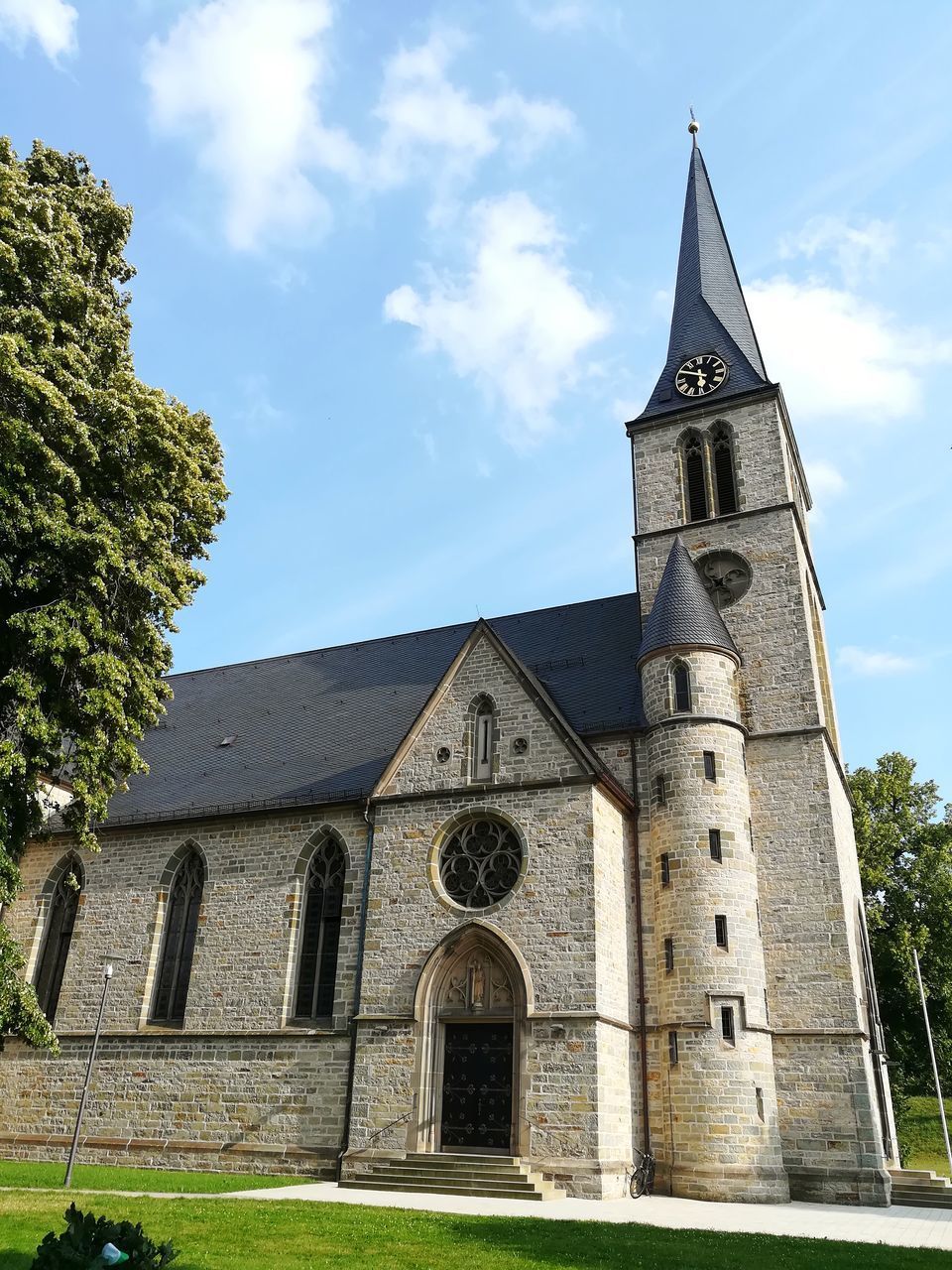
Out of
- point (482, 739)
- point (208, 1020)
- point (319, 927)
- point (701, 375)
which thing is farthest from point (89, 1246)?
point (701, 375)

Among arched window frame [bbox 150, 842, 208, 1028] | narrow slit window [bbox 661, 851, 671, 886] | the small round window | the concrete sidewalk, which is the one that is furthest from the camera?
arched window frame [bbox 150, 842, 208, 1028]

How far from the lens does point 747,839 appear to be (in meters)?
19.1

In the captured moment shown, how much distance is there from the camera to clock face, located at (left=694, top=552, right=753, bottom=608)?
23.0m

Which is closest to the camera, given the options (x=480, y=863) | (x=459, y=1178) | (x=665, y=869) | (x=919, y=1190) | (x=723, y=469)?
(x=459, y=1178)

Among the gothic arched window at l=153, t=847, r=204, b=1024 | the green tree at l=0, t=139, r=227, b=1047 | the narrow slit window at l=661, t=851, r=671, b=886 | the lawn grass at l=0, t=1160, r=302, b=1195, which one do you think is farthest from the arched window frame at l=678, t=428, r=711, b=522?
the lawn grass at l=0, t=1160, r=302, b=1195

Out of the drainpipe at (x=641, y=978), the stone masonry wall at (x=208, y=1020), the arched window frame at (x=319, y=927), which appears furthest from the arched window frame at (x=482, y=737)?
the arched window frame at (x=319, y=927)

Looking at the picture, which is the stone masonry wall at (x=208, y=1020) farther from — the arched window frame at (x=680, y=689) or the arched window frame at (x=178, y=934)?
the arched window frame at (x=680, y=689)

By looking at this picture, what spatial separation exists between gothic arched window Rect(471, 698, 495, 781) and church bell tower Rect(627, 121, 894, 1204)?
3293 millimetres

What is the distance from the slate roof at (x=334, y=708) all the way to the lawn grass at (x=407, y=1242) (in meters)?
9.18

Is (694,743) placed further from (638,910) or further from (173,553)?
(173,553)

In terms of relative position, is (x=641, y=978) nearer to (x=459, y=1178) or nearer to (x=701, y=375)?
(x=459, y=1178)

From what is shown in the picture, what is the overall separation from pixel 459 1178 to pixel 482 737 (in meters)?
7.67

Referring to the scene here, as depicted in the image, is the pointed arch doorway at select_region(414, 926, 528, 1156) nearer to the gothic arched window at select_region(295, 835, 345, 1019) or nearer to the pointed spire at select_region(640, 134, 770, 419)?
the gothic arched window at select_region(295, 835, 345, 1019)

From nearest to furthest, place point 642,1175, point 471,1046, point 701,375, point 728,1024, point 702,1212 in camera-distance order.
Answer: point 702,1212
point 642,1175
point 728,1024
point 471,1046
point 701,375
